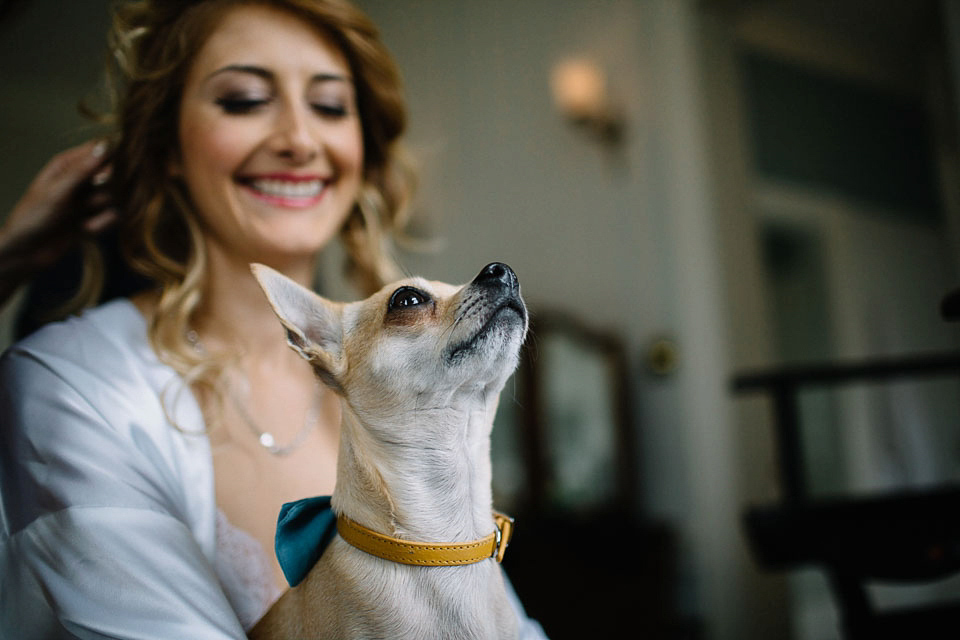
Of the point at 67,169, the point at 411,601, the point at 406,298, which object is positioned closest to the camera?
the point at 411,601

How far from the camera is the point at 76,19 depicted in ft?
2.46

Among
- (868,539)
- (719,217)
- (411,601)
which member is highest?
(719,217)

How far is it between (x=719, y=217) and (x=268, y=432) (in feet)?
8.31

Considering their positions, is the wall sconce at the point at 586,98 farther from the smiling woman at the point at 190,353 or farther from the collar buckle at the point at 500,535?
the collar buckle at the point at 500,535

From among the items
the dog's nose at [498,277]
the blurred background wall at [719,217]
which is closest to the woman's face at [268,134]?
the dog's nose at [498,277]

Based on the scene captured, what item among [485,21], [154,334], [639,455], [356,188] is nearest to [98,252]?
[154,334]

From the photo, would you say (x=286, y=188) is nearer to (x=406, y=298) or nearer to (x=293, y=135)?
(x=293, y=135)

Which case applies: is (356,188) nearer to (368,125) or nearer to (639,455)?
(368,125)

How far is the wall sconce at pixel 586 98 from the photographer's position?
2.21 metres

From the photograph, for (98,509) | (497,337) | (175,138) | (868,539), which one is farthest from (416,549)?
(868,539)

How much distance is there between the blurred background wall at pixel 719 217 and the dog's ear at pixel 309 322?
55 cm

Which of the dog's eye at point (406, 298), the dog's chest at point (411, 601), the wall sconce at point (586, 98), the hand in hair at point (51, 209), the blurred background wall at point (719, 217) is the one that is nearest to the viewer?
the dog's chest at point (411, 601)

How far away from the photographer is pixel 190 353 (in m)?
0.70

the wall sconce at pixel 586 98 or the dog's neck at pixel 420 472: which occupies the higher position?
the wall sconce at pixel 586 98
